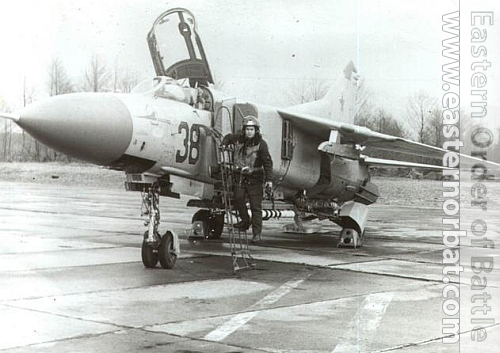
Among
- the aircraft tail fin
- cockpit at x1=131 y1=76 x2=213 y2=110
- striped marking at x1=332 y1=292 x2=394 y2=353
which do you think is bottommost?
striped marking at x1=332 y1=292 x2=394 y2=353

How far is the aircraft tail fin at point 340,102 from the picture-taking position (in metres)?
15.2

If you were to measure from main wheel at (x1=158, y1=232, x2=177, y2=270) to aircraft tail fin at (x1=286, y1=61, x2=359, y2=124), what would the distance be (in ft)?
19.3

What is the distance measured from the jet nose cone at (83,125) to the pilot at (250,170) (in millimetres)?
2161

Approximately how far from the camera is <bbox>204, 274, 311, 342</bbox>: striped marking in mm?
5867

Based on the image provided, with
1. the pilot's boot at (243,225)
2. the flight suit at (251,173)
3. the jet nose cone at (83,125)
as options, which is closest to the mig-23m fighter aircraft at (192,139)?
the jet nose cone at (83,125)

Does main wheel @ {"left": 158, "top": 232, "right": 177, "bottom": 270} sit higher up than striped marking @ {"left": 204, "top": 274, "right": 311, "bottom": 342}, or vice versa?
main wheel @ {"left": 158, "top": 232, "right": 177, "bottom": 270}

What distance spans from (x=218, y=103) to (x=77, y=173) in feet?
104

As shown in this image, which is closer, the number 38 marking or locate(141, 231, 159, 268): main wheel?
locate(141, 231, 159, 268): main wheel

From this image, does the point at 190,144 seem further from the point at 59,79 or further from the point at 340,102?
the point at 59,79

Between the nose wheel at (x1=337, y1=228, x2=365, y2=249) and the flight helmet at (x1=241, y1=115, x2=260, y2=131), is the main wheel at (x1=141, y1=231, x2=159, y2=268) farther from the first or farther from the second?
the nose wheel at (x1=337, y1=228, x2=365, y2=249)

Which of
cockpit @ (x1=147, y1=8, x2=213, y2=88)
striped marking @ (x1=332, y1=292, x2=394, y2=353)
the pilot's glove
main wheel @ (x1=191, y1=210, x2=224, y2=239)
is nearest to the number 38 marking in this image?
the pilot's glove

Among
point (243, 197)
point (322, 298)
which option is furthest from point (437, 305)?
point (243, 197)

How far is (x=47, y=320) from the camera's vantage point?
242 inches

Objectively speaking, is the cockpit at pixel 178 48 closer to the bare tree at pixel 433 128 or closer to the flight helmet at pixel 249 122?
the flight helmet at pixel 249 122
